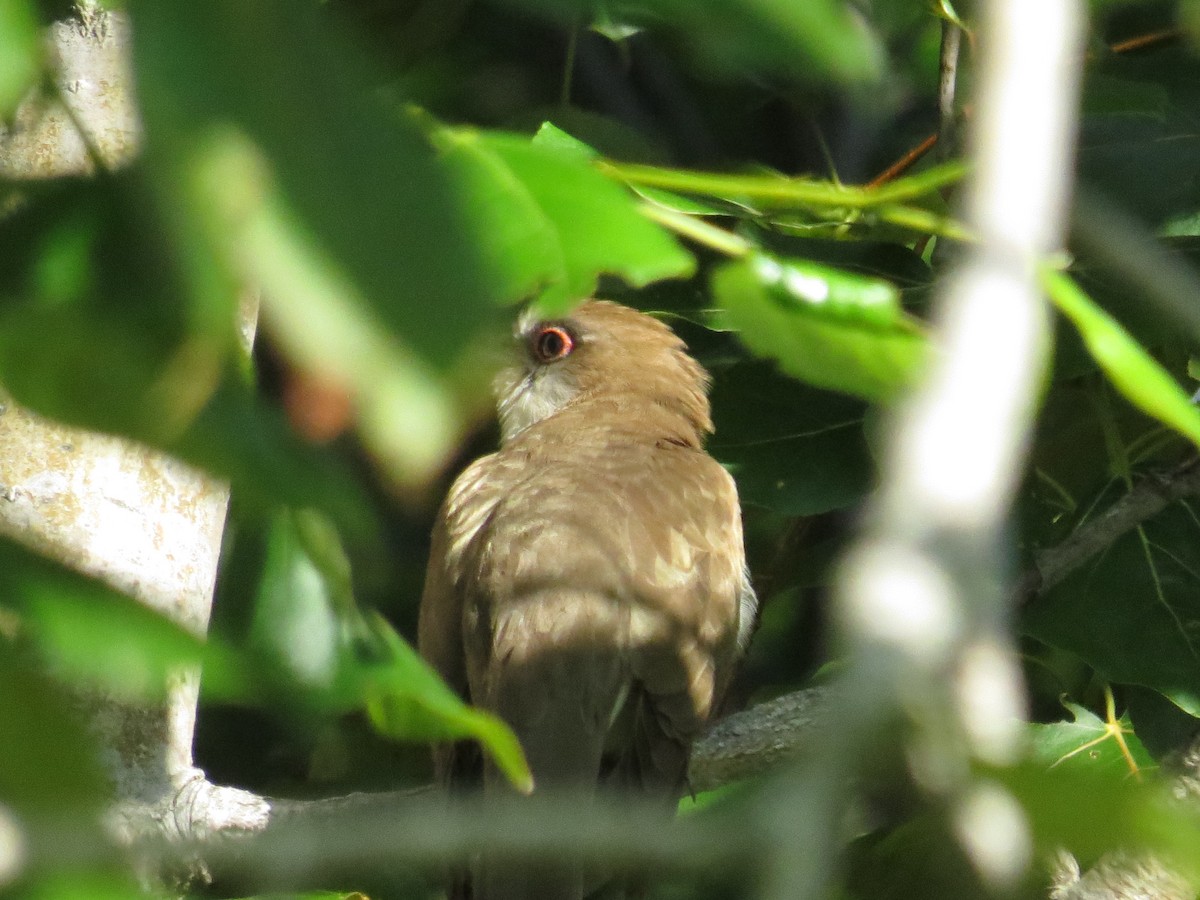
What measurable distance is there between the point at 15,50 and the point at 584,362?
365 cm

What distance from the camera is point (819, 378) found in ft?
3.94

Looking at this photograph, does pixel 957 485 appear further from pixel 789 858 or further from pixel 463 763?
pixel 463 763

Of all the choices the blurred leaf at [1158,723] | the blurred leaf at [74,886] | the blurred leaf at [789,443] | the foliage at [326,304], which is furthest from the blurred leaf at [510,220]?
the blurred leaf at [1158,723]

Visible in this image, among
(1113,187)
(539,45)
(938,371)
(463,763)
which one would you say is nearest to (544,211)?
(938,371)

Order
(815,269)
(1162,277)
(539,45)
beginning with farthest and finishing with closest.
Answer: (539,45)
(815,269)
(1162,277)

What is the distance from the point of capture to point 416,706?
4.18 feet

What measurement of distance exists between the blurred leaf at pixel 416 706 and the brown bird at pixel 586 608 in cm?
155

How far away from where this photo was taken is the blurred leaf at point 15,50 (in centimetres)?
89

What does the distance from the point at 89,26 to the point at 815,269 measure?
1947mm

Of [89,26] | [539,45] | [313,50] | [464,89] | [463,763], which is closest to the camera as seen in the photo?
[313,50]

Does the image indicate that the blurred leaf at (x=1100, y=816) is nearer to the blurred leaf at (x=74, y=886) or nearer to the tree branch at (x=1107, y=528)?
the blurred leaf at (x=74, y=886)

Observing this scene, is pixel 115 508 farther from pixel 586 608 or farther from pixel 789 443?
pixel 789 443

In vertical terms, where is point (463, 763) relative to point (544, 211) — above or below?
below

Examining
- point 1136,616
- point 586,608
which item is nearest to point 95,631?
point 586,608
